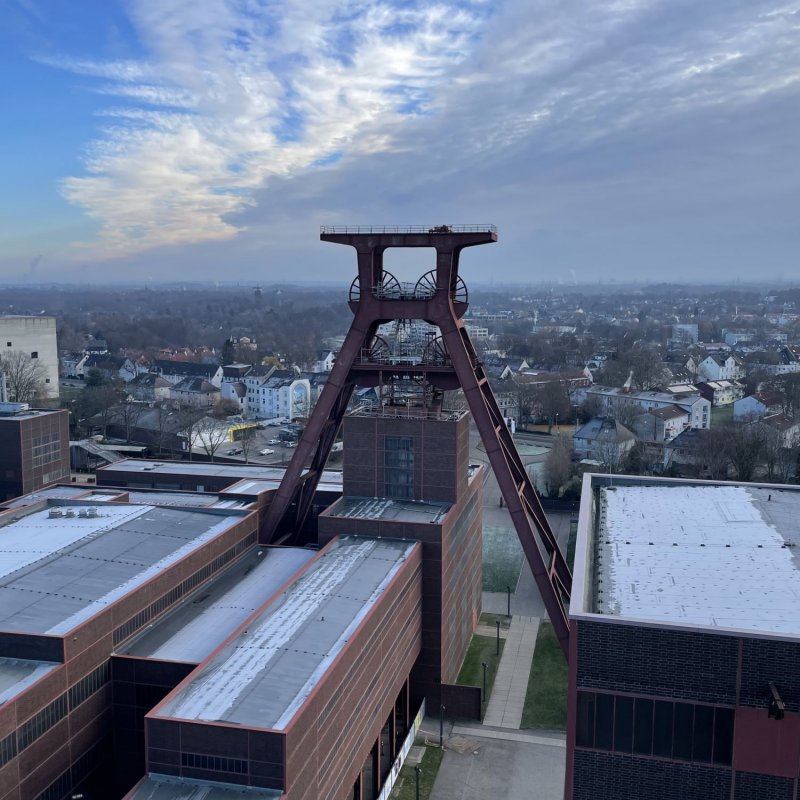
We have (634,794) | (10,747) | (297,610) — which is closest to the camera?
(634,794)

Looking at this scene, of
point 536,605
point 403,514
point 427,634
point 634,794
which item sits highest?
point 403,514

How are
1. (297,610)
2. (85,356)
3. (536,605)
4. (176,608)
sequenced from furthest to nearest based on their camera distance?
(85,356) < (536,605) < (176,608) < (297,610)

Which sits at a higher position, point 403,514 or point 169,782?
point 403,514

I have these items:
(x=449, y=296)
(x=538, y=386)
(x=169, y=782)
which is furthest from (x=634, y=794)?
(x=538, y=386)

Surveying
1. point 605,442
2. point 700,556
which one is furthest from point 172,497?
point 605,442

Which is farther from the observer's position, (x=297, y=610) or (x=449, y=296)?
(x=449, y=296)

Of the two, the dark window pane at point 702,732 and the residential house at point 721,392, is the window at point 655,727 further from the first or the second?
the residential house at point 721,392

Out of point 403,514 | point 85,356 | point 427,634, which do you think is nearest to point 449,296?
point 403,514

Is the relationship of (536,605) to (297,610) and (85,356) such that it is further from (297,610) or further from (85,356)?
(85,356)
